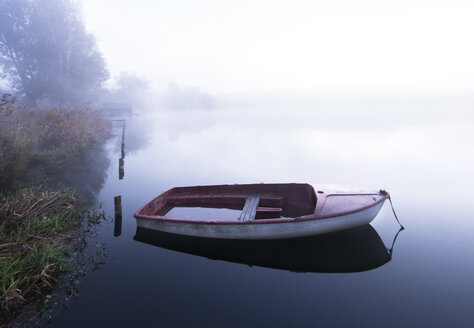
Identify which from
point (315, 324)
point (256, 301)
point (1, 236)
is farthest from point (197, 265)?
point (1, 236)

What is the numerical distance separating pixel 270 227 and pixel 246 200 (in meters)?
2.64

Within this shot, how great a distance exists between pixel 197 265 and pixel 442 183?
18909mm

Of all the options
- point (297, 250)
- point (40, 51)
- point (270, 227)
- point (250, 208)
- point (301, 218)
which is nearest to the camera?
point (301, 218)

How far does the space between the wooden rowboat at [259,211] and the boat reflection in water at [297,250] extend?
0.78 m

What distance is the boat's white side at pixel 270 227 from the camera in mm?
7090

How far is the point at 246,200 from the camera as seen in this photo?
31.6 ft

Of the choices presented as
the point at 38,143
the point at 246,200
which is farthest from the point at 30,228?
the point at 38,143

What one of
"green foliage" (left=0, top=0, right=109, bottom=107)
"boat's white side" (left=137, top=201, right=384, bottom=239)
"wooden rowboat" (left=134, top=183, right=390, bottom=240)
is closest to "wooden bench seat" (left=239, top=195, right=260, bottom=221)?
"wooden rowboat" (left=134, top=183, right=390, bottom=240)

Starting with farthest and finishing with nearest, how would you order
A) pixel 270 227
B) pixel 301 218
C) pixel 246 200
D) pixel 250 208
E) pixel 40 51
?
pixel 40 51, pixel 246 200, pixel 250 208, pixel 270 227, pixel 301 218

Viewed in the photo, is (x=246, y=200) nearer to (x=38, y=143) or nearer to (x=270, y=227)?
(x=270, y=227)

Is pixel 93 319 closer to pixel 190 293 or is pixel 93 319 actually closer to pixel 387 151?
pixel 190 293

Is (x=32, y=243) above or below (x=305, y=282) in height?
above

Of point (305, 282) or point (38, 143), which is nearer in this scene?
point (305, 282)

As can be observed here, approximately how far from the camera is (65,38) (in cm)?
3962
